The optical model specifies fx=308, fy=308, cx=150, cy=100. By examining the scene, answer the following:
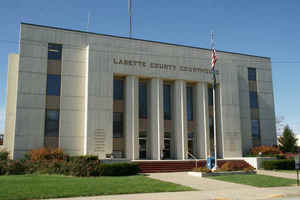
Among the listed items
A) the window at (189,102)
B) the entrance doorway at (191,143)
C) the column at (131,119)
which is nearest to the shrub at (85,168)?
the column at (131,119)

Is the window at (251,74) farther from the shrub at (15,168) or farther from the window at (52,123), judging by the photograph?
the shrub at (15,168)

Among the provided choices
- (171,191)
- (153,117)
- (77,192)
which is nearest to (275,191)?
(171,191)

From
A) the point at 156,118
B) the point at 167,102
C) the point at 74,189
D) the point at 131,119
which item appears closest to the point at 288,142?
A: the point at 167,102

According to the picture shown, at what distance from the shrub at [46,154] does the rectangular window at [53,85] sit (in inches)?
217

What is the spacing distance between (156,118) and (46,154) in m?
11.3

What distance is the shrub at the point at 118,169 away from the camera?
21422 mm

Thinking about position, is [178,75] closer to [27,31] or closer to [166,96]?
[166,96]

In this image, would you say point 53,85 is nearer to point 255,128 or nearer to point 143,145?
point 143,145

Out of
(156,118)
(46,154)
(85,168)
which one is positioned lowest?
(85,168)

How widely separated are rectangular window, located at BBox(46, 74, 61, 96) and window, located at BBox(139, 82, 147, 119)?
860 cm

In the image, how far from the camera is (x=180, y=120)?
32.7 m

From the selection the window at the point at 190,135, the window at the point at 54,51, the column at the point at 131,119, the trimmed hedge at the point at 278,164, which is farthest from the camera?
the window at the point at 190,135

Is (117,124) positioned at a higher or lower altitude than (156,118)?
lower

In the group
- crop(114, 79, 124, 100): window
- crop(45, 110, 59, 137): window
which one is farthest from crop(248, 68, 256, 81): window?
crop(45, 110, 59, 137): window
